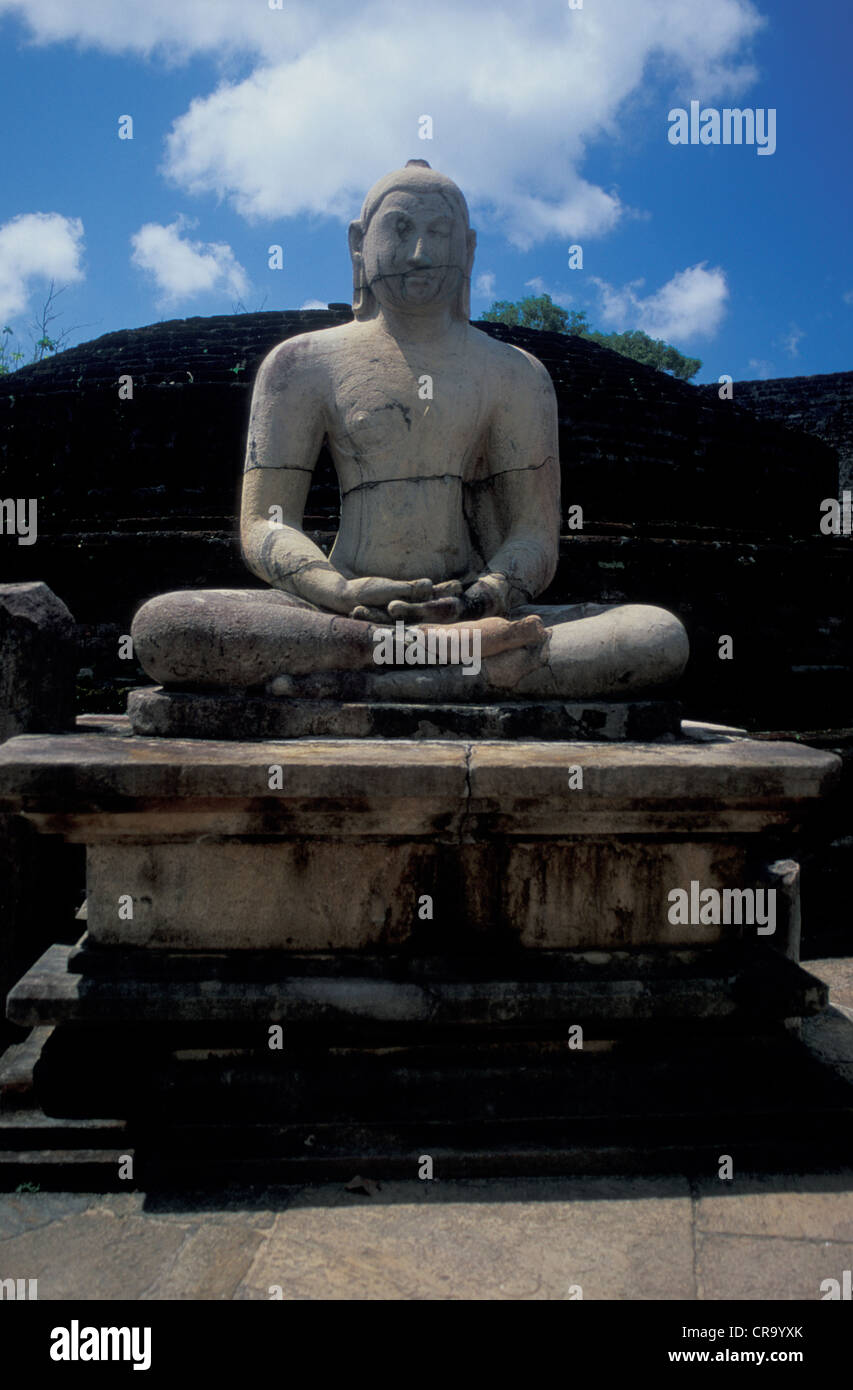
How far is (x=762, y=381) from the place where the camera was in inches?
649

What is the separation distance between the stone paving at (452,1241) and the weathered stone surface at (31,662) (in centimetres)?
129

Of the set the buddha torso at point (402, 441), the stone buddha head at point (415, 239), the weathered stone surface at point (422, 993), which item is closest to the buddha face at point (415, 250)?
the stone buddha head at point (415, 239)

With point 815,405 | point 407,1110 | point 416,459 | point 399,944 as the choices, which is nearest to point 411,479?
point 416,459

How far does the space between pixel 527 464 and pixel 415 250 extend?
0.74 m

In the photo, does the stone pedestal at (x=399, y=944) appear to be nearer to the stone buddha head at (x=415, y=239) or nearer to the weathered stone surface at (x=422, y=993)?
the weathered stone surface at (x=422, y=993)

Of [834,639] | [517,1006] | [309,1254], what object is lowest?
[309,1254]

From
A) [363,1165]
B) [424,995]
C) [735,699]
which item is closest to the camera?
[363,1165]

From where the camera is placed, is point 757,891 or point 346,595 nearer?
point 757,891

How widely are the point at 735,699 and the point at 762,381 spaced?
40.9 ft

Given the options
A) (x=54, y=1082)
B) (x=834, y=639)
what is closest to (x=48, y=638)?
(x=54, y=1082)

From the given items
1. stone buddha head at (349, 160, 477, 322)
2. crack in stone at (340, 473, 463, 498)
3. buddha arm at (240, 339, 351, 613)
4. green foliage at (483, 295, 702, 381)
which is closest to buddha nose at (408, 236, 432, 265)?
stone buddha head at (349, 160, 477, 322)

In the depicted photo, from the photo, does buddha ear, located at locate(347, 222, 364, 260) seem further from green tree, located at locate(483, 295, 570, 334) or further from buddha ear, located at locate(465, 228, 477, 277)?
green tree, located at locate(483, 295, 570, 334)

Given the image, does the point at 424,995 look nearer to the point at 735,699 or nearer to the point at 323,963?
the point at 323,963

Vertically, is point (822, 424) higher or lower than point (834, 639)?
higher
